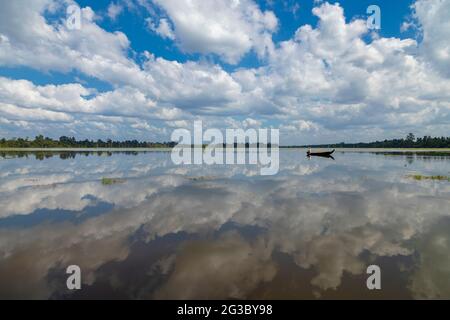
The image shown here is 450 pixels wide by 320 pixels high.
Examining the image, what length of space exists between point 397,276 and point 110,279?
9298 mm

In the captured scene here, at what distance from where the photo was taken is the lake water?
8.34m

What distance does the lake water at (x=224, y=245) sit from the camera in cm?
834

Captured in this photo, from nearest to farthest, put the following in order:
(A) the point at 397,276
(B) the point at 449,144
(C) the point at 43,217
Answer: (A) the point at 397,276, (C) the point at 43,217, (B) the point at 449,144

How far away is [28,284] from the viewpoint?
28.0ft

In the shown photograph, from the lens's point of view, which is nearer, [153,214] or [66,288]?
[66,288]

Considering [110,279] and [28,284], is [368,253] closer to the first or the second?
[110,279]

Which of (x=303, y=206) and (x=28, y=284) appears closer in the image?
(x=28, y=284)

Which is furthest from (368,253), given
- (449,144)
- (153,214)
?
(449,144)

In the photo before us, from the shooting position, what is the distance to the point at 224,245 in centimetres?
1195
